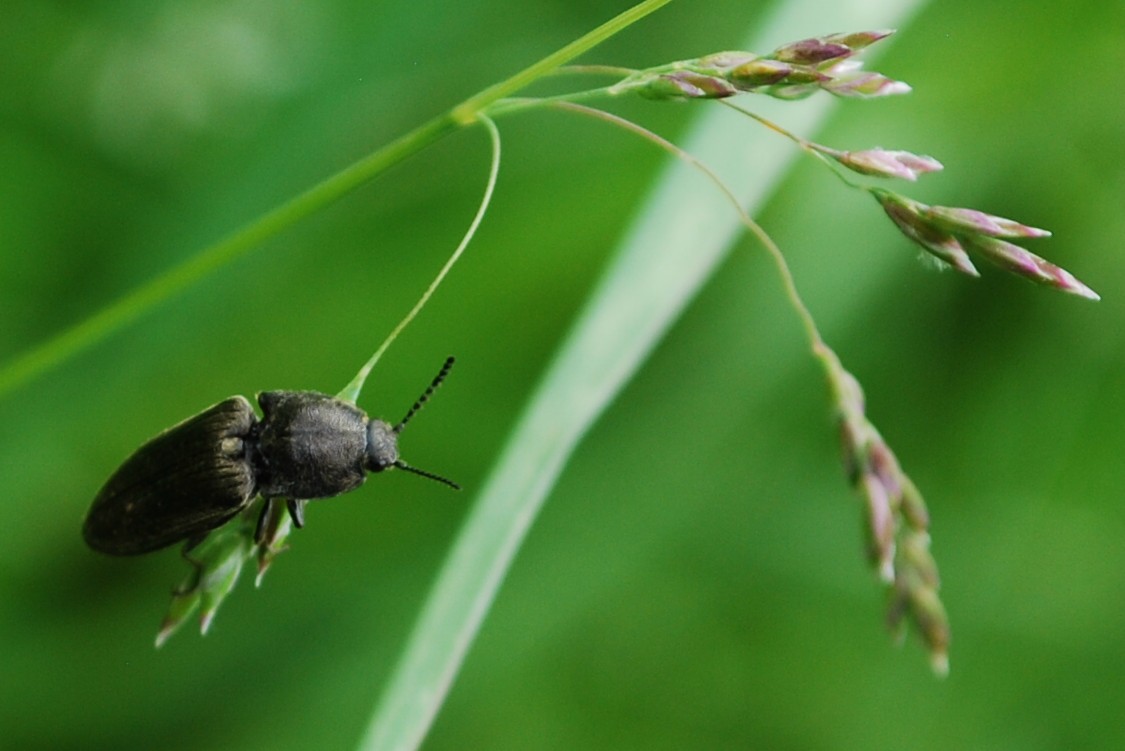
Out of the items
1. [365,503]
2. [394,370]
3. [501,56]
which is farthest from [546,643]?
[501,56]

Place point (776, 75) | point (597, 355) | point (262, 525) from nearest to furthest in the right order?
point (776, 75) < point (262, 525) < point (597, 355)

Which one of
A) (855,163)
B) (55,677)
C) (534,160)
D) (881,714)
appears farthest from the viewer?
(534,160)

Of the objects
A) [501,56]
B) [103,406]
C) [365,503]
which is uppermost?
[501,56]

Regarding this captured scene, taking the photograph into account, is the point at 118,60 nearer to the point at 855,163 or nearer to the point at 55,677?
the point at 55,677

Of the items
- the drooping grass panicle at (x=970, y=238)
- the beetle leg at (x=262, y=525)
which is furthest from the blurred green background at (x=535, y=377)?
the drooping grass panicle at (x=970, y=238)

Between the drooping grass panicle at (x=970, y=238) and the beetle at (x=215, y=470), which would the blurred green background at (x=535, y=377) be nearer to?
the beetle at (x=215, y=470)

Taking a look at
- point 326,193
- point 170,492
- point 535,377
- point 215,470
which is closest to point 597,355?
point 326,193

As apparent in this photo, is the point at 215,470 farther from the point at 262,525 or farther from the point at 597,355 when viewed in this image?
the point at 597,355
